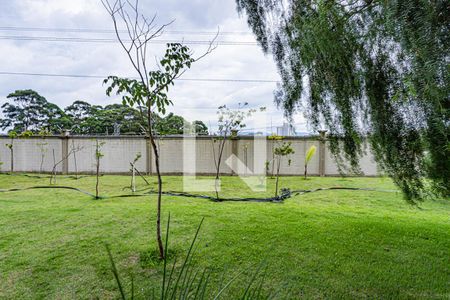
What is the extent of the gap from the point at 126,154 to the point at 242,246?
654 cm

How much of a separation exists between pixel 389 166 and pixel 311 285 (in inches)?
39.0

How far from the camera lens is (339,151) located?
6.09ft

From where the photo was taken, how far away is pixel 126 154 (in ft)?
25.7

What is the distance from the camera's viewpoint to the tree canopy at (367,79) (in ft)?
3.66

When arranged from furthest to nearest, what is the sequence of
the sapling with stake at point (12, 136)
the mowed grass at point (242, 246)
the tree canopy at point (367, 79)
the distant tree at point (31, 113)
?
the distant tree at point (31, 113), the sapling with stake at point (12, 136), the mowed grass at point (242, 246), the tree canopy at point (367, 79)

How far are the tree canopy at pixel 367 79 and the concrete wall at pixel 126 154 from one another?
228 inches

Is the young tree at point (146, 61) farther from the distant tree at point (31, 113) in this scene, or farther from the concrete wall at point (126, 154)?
the distant tree at point (31, 113)

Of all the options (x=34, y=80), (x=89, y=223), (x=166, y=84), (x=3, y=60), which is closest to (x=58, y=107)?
(x=34, y=80)

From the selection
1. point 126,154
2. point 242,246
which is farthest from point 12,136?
point 242,246

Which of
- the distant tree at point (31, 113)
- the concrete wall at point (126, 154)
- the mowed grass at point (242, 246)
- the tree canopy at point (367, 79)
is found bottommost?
the mowed grass at point (242, 246)

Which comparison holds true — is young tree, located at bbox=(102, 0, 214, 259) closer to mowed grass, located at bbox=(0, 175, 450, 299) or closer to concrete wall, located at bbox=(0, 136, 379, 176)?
mowed grass, located at bbox=(0, 175, 450, 299)

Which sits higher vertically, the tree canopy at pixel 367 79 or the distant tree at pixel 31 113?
the distant tree at pixel 31 113

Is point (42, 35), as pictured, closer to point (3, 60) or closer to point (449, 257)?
point (3, 60)

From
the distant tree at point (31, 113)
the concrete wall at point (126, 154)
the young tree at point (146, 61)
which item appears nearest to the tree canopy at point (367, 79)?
the young tree at point (146, 61)
